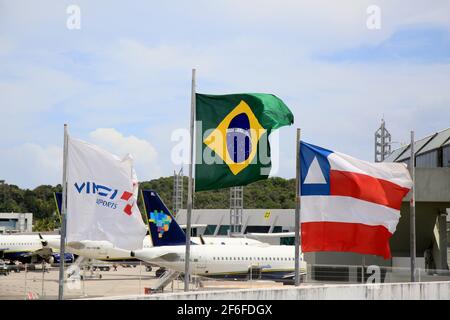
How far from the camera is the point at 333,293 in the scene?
16969 mm

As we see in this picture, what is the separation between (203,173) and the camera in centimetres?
1855

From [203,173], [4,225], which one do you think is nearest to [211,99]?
[203,173]

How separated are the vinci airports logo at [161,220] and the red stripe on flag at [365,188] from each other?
2963 cm

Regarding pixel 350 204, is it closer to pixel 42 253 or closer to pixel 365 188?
pixel 365 188

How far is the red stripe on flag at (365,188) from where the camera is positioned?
18281 mm

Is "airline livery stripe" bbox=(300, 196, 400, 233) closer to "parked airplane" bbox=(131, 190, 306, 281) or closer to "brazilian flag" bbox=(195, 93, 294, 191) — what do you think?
"brazilian flag" bbox=(195, 93, 294, 191)

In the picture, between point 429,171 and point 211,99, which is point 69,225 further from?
point 429,171

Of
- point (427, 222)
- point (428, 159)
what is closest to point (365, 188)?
point (427, 222)

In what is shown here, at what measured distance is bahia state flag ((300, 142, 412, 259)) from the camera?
1816 cm

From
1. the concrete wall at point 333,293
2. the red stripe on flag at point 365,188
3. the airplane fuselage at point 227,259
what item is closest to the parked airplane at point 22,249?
the airplane fuselage at point 227,259

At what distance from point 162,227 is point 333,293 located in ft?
101

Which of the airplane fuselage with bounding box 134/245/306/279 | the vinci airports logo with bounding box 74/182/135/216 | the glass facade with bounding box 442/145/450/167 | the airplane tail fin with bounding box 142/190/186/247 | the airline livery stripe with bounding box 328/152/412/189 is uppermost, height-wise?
the glass facade with bounding box 442/145/450/167

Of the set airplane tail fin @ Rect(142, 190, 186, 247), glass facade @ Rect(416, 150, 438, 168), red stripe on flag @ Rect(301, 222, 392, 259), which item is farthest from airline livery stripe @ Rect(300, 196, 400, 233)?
airplane tail fin @ Rect(142, 190, 186, 247)

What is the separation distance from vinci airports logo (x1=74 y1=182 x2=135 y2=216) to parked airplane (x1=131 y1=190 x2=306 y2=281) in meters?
24.0
